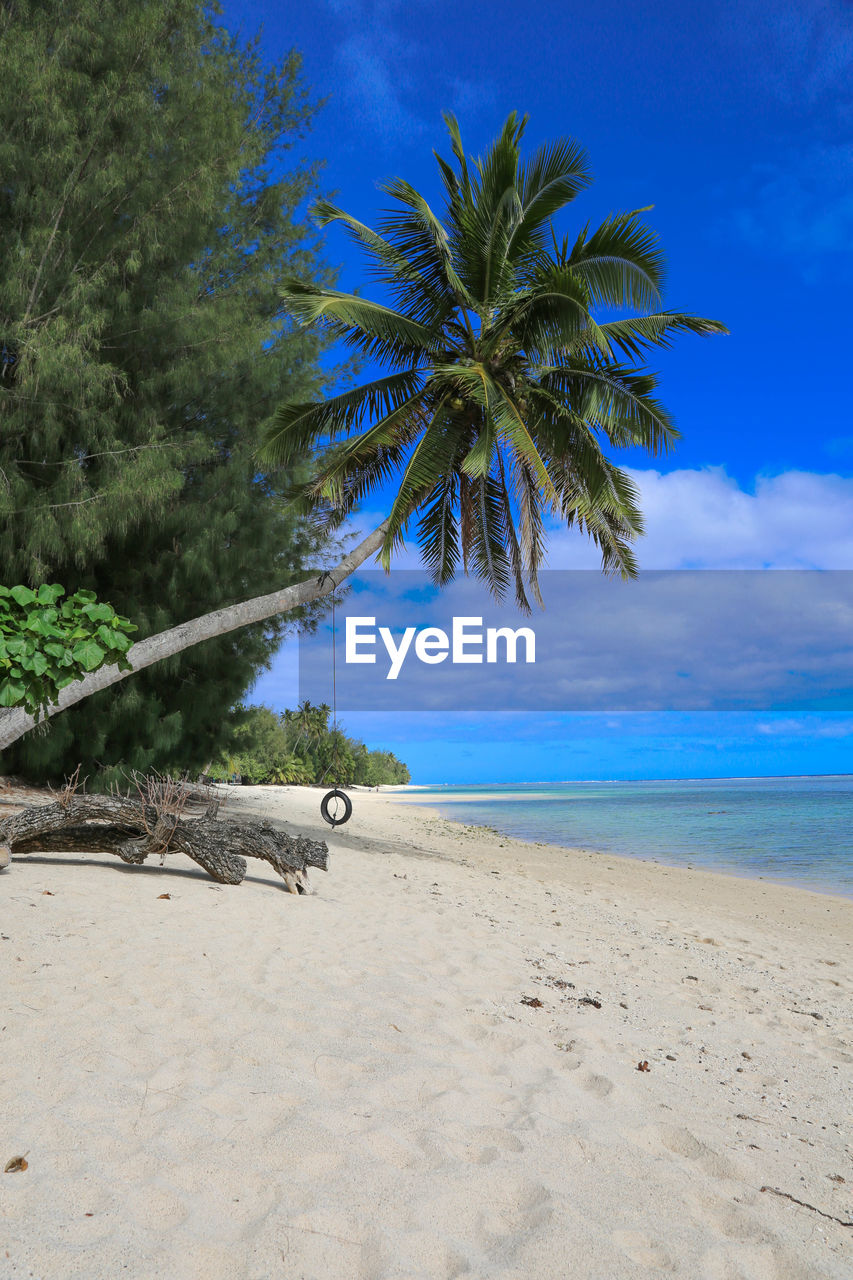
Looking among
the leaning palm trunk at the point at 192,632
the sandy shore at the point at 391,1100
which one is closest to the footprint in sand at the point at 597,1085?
the sandy shore at the point at 391,1100

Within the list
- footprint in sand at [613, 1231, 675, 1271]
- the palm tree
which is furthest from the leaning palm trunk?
footprint in sand at [613, 1231, 675, 1271]

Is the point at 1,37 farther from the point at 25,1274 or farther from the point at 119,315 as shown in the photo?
the point at 25,1274

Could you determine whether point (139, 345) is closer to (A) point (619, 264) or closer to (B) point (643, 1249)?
(A) point (619, 264)

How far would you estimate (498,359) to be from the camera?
1191 cm

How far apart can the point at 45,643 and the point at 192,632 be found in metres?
4.56

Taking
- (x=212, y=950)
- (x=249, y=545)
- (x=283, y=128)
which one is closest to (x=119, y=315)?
(x=249, y=545)

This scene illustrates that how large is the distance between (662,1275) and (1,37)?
12813 millimetres

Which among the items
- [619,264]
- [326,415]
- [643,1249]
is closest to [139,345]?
[326,415]

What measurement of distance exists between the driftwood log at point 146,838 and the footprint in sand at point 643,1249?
5286 millimetres

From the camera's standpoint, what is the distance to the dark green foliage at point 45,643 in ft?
15.7

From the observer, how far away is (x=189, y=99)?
403 inches

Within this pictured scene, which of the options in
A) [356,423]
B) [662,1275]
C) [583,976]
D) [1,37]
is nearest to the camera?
[662,1275]

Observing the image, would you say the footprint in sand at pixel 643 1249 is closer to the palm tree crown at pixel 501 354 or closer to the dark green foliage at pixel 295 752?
the palm tree crown at pixel 501 354

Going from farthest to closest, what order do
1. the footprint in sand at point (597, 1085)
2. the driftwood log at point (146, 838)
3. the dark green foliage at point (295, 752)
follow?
the dark green foliage at point (295, 752), the driftwood log at point (146, 838), the footprint in sand at point (597, 1085)
